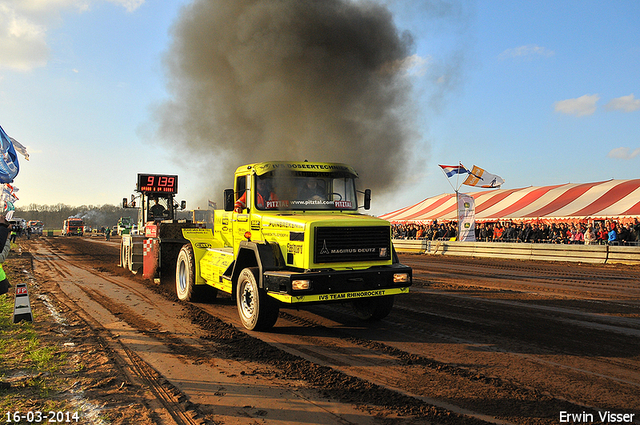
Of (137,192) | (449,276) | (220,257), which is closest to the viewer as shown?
(220,257)

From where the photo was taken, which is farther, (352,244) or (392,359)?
(352,244)

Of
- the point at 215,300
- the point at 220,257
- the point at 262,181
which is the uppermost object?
the point at 262,181

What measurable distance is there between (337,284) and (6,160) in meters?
11.7

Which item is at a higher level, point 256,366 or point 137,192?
point 137,192

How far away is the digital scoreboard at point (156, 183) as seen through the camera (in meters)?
16.4

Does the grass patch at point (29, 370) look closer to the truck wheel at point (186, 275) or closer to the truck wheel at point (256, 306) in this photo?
the truck wheel at point (256, 306)

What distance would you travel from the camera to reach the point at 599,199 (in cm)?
2414

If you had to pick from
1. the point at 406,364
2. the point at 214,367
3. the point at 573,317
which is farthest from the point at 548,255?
the point at 214,367

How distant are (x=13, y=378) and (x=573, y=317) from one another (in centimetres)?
749

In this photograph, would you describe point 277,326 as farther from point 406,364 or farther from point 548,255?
point 548,255

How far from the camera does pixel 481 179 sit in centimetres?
2747

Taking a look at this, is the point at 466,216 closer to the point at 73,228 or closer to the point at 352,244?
the point at 352,244

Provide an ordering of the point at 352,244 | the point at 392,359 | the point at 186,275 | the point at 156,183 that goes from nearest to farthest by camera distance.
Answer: the point at 392,359, the point at 352,244, the point at 186,275, the point at 156,183

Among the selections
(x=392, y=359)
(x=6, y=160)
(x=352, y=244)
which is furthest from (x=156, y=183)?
(x=392, y=359)
